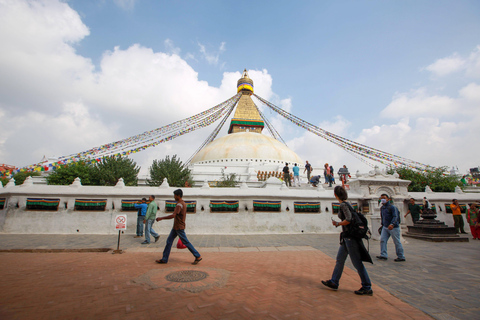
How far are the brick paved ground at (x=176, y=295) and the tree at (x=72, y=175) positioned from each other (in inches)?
444

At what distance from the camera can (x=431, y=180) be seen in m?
18.7

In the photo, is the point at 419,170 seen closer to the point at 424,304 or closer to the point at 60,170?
the point at 424,304

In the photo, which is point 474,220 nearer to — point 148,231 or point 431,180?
point 431,180

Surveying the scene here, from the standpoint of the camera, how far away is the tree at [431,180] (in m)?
18.3

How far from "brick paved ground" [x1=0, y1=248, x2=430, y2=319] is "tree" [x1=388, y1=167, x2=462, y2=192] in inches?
731

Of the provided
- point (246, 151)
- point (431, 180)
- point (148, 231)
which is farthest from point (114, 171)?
point (431, 180)

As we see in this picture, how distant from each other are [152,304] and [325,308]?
209 centimetres

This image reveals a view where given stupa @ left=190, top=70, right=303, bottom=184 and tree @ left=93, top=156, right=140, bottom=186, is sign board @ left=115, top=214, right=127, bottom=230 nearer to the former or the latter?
tree @ left=93, top=156, right=140, bottom=186

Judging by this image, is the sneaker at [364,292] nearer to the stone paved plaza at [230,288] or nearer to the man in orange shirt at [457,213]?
the stone paved plaza at [230,288]

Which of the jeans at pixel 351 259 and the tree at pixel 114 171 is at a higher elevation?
the tree at pixel 114 171

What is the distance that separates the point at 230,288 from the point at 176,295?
0.76m

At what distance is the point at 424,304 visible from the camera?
3018 mm

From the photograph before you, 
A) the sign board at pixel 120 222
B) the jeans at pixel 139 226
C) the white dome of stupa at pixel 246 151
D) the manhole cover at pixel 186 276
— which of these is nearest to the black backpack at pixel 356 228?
the manhole cover at pixel 186 276

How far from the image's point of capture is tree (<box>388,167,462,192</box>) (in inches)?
721
